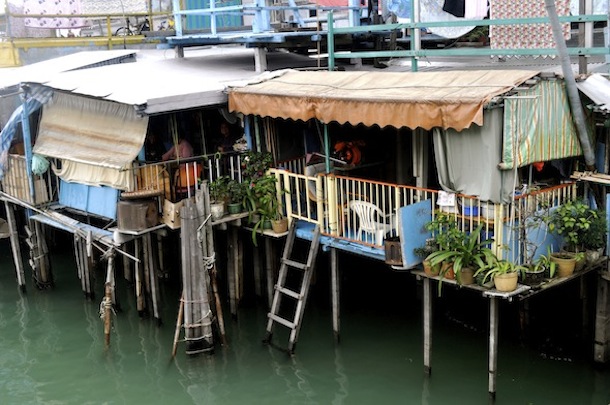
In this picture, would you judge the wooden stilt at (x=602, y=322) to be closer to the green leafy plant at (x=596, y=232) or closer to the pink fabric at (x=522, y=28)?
the green leafy plant at (x=596, y=232)

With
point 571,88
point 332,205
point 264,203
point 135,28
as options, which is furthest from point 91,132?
point 135,28

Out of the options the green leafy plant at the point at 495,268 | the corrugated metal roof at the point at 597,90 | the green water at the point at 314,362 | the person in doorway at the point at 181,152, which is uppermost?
the corrugated metal roof at the point at 597,90

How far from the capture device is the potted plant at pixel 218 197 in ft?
42.9

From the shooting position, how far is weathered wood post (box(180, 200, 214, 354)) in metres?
12.5

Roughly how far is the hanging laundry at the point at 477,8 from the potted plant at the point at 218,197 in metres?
4.63

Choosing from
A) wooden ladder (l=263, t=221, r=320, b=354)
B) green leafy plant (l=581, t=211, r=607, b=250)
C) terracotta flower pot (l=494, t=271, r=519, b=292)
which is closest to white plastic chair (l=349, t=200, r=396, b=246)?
wooden ladder (l=263, t=221, r=320, b=354)

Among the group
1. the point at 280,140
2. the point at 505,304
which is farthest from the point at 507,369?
the point at 280,140

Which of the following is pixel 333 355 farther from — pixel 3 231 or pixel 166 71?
pixel 3 231

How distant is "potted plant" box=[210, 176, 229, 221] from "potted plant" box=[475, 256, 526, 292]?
461 cm

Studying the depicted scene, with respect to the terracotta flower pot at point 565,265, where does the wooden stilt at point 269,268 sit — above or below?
below

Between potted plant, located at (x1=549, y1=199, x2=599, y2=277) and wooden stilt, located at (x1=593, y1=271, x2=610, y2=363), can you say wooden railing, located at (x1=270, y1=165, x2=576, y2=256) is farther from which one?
wooden stilt, located at (x1=593, y1=271, x2=610, y2=363)

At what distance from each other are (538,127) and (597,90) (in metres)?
0.99

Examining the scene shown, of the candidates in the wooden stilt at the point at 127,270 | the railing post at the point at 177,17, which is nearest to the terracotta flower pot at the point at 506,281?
the railing post at the point at 177,17

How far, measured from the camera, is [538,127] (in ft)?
33.4
